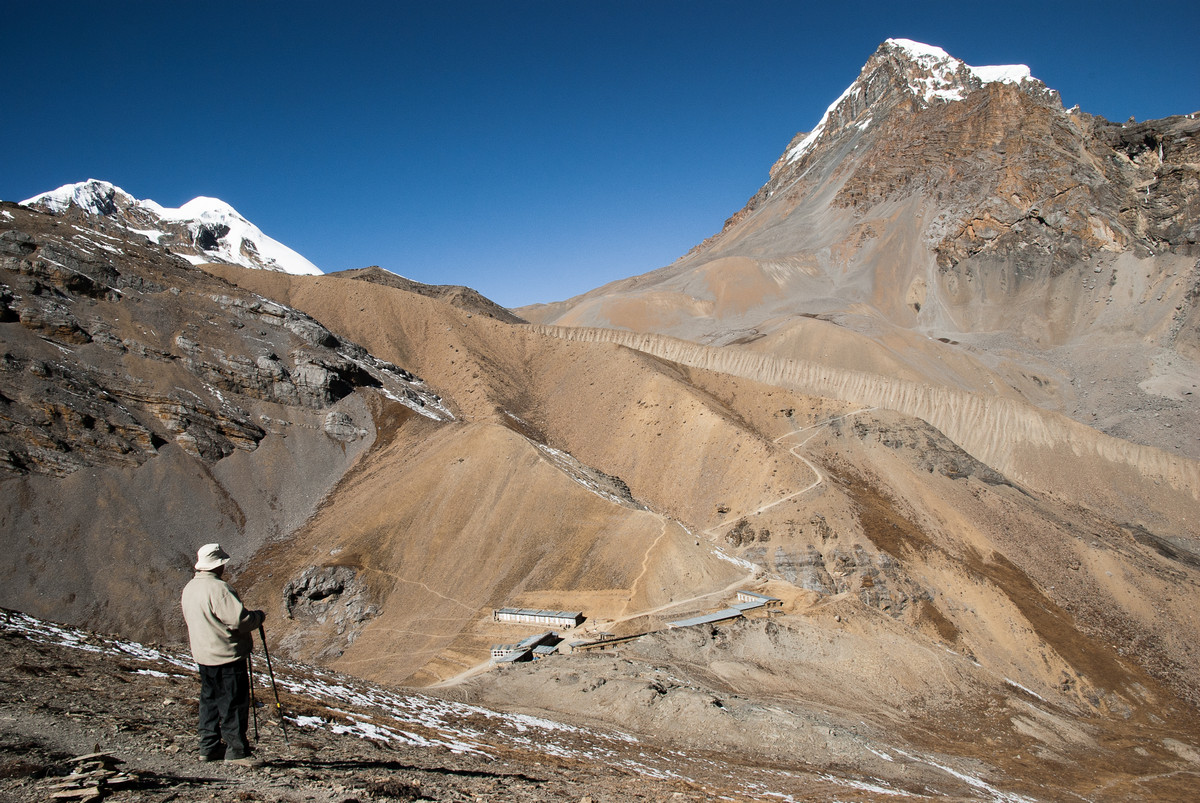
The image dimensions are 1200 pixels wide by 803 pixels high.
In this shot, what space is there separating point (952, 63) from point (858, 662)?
183 meters

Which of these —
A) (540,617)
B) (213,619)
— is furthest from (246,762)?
(540,617)

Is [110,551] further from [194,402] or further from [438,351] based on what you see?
[438,351]

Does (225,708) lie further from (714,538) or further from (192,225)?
(192,225)

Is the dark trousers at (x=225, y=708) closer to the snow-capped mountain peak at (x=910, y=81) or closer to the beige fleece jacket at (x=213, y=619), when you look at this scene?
the beige fleece jacket at (x=213, y=619)

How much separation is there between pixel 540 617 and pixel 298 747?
83.5 feet

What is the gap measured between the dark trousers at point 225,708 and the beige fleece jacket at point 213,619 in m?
0.15

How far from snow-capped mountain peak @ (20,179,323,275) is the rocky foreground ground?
163353mm

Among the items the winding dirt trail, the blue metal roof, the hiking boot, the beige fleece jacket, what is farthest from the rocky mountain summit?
the beige fleece jacket

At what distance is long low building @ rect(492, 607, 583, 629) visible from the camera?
3319cm

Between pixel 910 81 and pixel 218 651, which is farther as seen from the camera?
pixel 910 81

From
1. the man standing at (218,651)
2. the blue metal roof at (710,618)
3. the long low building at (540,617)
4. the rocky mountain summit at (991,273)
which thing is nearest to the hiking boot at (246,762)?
the man standing at (218,651)

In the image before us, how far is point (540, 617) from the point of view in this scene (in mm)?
33656

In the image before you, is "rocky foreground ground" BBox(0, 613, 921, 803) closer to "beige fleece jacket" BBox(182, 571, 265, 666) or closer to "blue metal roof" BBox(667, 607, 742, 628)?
"beige fleece jacket" BBox(182, 571, 265, 666)

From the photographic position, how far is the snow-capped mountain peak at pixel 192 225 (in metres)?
163
